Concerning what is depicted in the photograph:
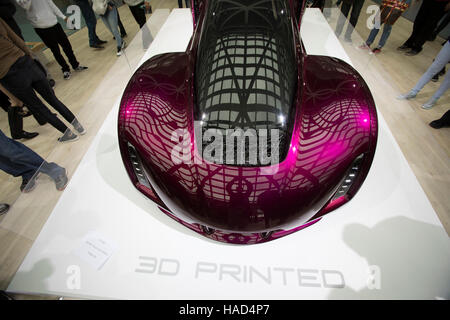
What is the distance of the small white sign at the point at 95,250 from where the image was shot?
4.09 feet

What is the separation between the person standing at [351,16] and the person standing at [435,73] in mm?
1744

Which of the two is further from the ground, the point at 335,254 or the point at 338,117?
the point at 338,117

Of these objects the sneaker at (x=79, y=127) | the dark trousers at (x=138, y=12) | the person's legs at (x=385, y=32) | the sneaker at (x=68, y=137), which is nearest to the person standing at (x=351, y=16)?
the person's legs at (x=385, y=32)

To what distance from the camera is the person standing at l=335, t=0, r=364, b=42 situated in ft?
11.7

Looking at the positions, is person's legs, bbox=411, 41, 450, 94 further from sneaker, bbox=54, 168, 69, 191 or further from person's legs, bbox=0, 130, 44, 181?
person's legs, bbox=0, 130, 44, 181

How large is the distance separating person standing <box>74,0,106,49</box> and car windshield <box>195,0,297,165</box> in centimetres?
366

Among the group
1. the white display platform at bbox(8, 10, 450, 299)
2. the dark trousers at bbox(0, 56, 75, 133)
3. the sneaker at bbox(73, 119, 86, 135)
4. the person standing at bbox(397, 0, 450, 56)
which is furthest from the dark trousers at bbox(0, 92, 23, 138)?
the person standing at bbox(397, 0, 450, 56)

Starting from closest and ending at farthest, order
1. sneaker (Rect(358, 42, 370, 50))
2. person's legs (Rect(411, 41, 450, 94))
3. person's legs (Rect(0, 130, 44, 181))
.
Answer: person's legs (Rect(0, 130, 44, 181)), person's legs (Rect(411, 41, 450, 94)), sneaker (Rect(358, 42, 370, 50))

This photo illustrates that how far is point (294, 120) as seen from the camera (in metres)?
1.14

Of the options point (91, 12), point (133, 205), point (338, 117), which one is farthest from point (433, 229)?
point (91, 12)

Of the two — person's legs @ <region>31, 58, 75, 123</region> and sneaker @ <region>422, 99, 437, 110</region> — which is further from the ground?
person's legs @ <region>31, 58, 75, 123</region>

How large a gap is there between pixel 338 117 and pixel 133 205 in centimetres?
142

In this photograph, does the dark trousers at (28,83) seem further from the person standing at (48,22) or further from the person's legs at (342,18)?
the person's legs at (342,18)
